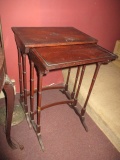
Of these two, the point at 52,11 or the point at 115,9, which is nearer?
the point at 52,11

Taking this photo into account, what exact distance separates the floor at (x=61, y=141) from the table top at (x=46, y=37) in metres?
1.05

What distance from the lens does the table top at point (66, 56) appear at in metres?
1.12

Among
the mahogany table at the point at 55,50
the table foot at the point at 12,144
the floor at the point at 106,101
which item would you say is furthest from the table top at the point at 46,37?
the table foot at the point at 12,144

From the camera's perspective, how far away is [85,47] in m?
1.48

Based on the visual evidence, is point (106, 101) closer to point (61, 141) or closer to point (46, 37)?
point (61, 141)

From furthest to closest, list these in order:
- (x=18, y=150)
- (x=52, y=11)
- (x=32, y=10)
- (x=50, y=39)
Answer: (x=52, y=11) → (x=32, y=10) → (x=18, y=150) → (x=50, y=39)

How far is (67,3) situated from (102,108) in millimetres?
1374

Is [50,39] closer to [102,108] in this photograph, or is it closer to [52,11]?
[52,11]

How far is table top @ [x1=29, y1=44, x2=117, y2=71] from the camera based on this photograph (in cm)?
112

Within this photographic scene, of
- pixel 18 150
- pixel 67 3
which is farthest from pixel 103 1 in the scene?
pixel 18 150

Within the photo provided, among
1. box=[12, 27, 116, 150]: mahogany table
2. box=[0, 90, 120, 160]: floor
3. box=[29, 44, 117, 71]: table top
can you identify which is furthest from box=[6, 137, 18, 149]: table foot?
box=[29, 44, 117, 71]: table top

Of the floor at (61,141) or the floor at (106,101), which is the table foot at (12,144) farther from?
the floor at (106,101)

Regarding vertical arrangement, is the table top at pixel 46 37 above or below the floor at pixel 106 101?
above

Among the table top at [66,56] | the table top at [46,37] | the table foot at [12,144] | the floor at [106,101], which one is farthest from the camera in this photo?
the floor at [106,101]
